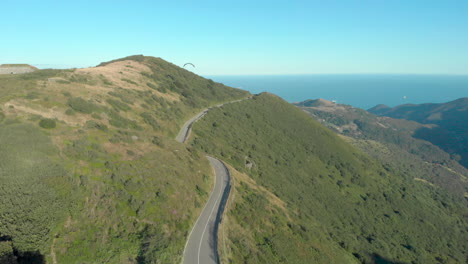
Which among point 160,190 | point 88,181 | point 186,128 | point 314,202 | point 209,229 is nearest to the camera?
point 209,229

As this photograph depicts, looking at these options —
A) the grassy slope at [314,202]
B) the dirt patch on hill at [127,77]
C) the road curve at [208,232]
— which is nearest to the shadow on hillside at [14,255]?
the road curve at [208,232]

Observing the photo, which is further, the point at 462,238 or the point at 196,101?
the point at 196,101

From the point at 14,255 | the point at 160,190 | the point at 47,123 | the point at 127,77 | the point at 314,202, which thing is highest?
the point at 127,77

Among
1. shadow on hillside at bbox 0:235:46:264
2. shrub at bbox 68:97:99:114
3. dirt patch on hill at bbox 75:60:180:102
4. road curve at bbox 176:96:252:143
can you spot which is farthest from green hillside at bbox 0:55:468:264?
road curve at bbox 176:96:252:143

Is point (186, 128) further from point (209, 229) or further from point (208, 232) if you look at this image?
point (208, 232)

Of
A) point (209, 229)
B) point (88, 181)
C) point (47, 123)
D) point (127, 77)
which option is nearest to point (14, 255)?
point (88, 181)

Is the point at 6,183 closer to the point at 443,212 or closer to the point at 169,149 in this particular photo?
the point at 169,149

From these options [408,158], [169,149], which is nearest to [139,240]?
[169,149]

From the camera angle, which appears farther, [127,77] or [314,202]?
[127,77]
